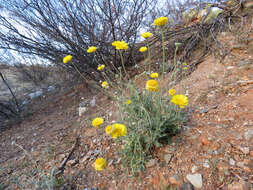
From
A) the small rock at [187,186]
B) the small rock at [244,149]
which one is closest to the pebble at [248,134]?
the small rock at [244,149]

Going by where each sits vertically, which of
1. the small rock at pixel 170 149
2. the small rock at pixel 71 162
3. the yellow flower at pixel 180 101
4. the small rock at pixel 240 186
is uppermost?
the yellow flower at pixel 180 101

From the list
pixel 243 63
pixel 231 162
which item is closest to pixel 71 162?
pixel 231 162

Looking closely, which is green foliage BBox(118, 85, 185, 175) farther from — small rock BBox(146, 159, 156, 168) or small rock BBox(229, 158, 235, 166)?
small rock BBox(229, 158, 235, 166)

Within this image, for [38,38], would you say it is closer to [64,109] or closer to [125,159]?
[64,109]

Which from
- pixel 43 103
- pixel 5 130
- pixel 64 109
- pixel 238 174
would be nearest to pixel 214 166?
pixel 238 174

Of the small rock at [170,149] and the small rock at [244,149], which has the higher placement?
the small rock at [170,149]

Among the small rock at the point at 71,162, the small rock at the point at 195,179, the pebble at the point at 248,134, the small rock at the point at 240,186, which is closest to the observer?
the small rock at the point at 240,186

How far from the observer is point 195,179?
3.23 feet

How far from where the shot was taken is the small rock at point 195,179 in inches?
37.7

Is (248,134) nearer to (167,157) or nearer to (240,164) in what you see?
(240,164)

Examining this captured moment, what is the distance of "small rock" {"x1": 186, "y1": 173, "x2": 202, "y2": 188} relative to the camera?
3.14 ft

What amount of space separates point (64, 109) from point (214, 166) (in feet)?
9.47

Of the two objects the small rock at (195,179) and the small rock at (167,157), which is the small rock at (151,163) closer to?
the small rock at (167,157)

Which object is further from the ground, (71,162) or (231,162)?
(71,162)
